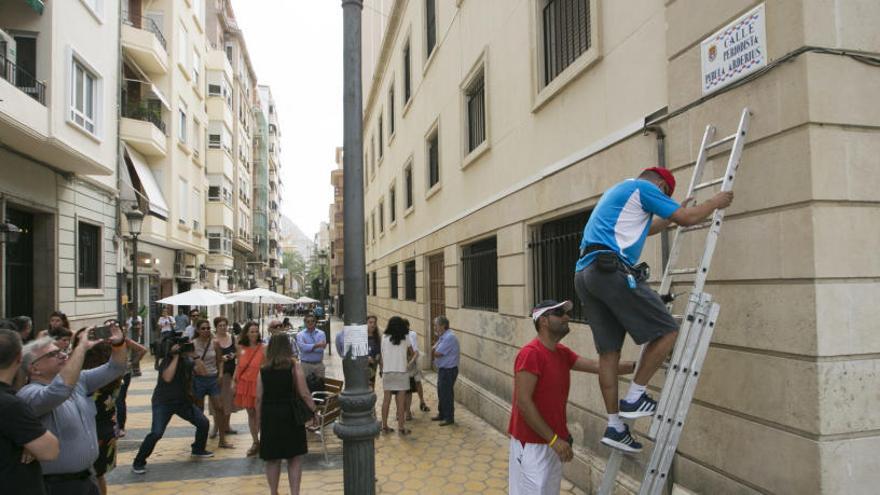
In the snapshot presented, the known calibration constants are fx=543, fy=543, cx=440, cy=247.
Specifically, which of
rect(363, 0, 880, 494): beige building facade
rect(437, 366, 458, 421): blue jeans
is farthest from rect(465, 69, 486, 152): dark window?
rect(437, 366, 458, 421): blue jeans

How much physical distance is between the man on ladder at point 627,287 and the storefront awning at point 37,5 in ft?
42.2

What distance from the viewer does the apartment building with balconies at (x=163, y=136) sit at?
60.1 feet

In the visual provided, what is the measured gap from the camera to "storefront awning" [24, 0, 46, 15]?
1097cm

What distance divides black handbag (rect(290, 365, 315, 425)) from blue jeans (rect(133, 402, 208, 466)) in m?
2.41

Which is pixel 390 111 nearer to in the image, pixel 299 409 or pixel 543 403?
pixel 299 409

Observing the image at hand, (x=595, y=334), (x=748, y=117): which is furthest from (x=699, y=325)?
(x=748, y=117)

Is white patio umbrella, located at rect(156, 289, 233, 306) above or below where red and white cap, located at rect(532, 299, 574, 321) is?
below

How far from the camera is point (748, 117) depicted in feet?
11.6

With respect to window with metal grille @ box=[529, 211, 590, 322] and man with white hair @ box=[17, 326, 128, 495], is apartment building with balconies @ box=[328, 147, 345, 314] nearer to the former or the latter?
window with metal grille @ box=[529, 211, 590, 322]

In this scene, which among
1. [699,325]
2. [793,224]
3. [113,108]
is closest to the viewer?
[699,325]

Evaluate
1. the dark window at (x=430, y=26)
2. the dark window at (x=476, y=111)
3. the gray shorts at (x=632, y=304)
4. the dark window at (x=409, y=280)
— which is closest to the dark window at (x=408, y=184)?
the dark window at (x=409, y=280)

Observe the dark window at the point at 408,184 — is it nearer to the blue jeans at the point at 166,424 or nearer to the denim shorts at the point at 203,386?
the denim shorts at the point at 203,386

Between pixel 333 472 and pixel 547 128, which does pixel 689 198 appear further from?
pixel 333 472

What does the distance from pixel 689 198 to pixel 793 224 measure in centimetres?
60
